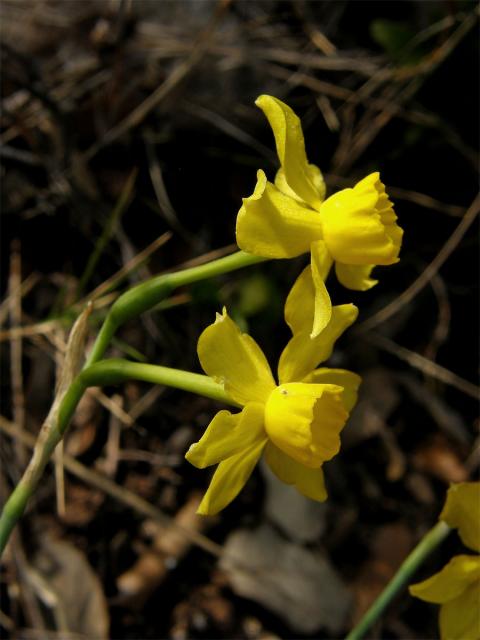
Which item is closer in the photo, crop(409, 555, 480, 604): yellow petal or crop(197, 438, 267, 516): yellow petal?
crop(197, 438, 267, 516): yellow petal

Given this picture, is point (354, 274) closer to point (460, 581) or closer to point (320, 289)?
point (320, 289)

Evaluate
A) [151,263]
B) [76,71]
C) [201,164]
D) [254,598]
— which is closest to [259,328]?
[151,263]

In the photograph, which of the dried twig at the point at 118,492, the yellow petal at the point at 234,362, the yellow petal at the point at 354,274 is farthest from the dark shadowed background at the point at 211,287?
the yellow petal at the point at 234,362

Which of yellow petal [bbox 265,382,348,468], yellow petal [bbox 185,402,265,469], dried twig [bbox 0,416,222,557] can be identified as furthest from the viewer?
dried twig [bbox 0,416,222,557]

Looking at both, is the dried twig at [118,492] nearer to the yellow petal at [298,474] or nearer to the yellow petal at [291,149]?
the yellow petal at [298,474]

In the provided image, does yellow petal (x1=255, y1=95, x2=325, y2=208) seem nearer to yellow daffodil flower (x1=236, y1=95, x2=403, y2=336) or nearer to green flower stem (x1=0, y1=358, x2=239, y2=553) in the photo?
yellow daffodil flower (x1=236, y1=95, x2=403, y2=336)

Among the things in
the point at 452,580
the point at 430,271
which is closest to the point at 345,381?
the point at 452,580

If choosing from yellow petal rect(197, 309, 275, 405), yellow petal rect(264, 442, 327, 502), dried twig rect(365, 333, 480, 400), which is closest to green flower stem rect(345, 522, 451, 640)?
yellow petal rect(264, 442, 327, 502)
